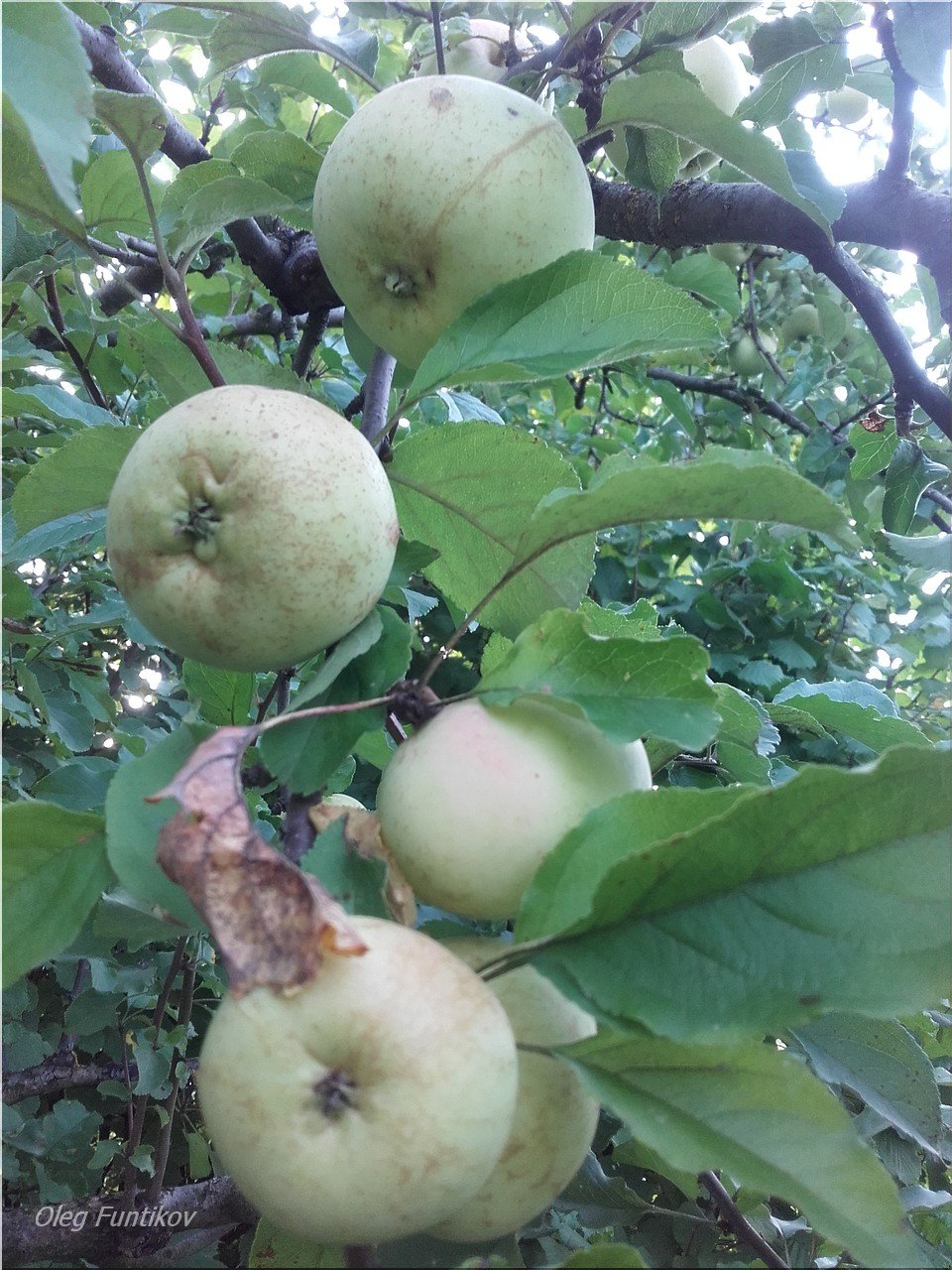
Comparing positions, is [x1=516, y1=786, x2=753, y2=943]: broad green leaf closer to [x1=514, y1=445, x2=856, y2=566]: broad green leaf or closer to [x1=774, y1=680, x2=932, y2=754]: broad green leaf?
[x1=514, y1=445, x2=856, y2=566]: broad green leaf

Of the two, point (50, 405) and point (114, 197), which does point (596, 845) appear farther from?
point (50, 405)

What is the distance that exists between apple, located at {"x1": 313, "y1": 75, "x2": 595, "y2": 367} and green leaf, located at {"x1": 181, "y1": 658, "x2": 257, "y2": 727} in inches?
17.0

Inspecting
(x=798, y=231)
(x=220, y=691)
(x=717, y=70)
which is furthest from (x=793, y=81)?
(x=220, y=691)

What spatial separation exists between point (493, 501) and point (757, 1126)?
568 millimetres

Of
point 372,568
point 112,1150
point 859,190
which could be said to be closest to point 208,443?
point 372,568

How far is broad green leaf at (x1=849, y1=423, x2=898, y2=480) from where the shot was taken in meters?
1.70

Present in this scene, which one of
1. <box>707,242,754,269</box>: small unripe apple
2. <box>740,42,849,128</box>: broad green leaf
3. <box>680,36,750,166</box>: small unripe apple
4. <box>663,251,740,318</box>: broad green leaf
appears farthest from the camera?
<box>707,242,754,269</box>: small unripe apple

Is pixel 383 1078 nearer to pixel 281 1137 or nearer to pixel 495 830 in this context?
pixel 281 1137

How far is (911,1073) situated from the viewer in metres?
0.93

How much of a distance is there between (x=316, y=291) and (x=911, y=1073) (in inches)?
49.1

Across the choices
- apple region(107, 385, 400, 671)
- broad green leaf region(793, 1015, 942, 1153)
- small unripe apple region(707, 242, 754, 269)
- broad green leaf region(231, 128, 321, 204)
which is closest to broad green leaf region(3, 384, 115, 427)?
broad green leaf region(231, 128, 321, 204)

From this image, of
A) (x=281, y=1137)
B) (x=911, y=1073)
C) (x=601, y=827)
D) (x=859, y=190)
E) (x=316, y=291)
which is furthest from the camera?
(x=316, y=291)

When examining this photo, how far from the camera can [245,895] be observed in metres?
0.52

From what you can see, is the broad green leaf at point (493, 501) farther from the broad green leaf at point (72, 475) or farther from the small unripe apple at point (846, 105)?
the small unripe apple at point (846, 105)
